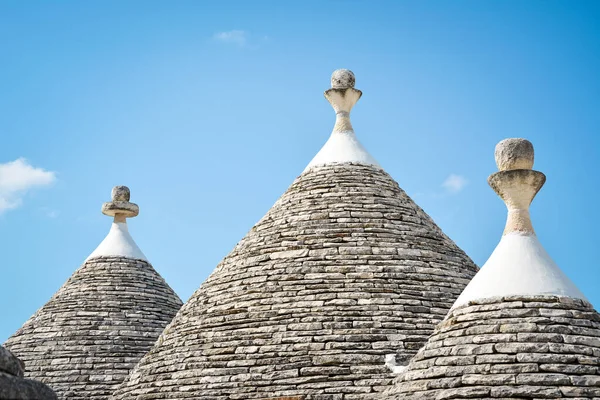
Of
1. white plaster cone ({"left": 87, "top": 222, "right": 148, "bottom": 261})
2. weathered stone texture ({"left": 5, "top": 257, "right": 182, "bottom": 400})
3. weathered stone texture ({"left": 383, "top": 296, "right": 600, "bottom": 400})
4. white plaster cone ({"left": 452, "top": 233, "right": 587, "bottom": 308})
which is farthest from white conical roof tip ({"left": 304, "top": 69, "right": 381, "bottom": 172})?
weathered stone texture ({"left": 383, "top": 296, "right": 600, "bottom": 400})

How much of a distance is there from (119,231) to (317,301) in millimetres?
7324

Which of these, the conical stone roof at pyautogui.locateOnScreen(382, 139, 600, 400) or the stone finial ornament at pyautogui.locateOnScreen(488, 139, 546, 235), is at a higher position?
the stone finial ornament at pyautogui.locateOnScreen(488, 139, 546, 235)

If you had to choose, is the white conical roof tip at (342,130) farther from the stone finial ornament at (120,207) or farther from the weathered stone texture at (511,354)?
the weathered stone texture at (511,354)

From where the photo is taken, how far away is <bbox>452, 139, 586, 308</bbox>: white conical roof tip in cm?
978

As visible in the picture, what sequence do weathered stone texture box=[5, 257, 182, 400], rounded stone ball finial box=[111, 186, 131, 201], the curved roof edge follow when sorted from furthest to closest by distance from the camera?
rounded stone ball finial box=[111, 186, 131, 201] < weathered stone texture box=[5, 257, 182, 400] < the curved roof edge

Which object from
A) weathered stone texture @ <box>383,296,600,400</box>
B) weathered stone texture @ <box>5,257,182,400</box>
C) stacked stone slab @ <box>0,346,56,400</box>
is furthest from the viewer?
weathered stone texture @ <box>5,257,182,400</box>

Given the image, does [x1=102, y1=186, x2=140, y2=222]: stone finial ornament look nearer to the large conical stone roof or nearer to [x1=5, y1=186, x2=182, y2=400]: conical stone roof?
[x1=5, y1=186, x2=182, y2=400]: conical stone roof

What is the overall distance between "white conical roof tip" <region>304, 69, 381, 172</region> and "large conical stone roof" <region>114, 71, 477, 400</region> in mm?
124

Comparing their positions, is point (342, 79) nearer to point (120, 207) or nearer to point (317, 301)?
point (317, 301)

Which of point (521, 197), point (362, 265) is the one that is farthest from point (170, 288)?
point (521, 197)

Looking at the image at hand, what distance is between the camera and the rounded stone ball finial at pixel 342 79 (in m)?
15.9

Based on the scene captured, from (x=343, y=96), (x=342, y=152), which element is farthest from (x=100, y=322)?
(x=343, y=96)

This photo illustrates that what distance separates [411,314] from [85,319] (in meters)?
6.83

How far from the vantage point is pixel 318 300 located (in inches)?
502
